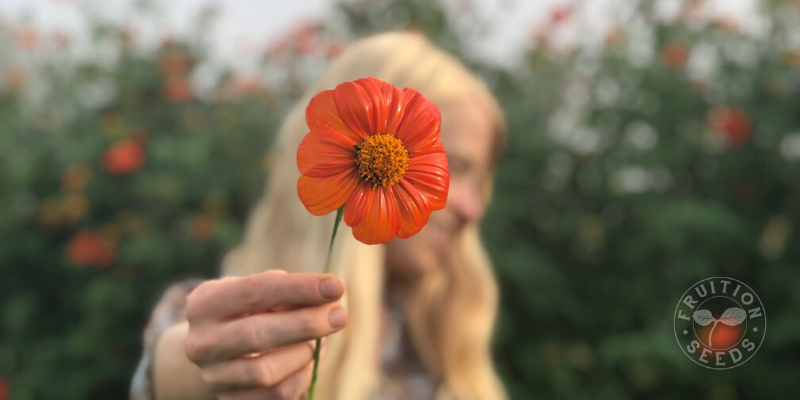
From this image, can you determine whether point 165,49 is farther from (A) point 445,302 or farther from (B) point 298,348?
(B) point 298,348

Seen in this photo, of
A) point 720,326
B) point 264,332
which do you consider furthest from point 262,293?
point 720,326

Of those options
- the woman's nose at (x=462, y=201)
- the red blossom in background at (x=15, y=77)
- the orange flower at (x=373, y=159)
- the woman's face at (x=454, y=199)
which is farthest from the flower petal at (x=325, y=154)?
the red blossom in background at (x=15, y=77)

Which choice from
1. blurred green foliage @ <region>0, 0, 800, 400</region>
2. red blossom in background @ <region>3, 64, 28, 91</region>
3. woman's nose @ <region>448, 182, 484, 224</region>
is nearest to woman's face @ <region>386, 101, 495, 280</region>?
woman's nose @ <region>448, 182, 484, 224</region>

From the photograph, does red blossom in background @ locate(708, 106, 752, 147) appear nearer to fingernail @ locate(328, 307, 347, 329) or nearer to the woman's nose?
the woman's nose

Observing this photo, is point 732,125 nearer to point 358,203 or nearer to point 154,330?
point 154,330

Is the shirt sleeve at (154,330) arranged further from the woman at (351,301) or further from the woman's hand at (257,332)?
the woman's hand at (257,332)
